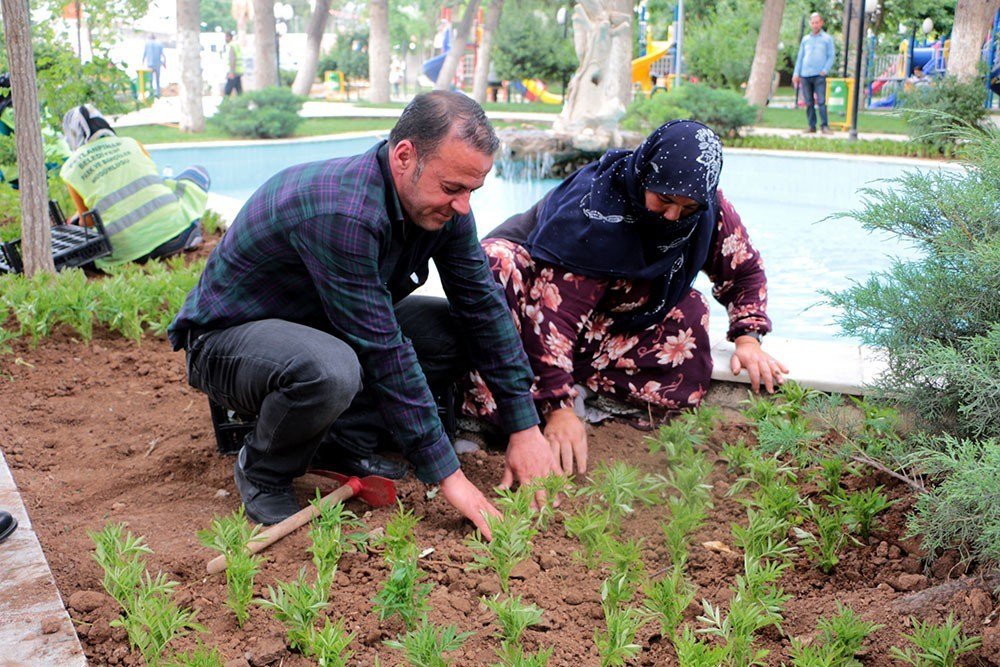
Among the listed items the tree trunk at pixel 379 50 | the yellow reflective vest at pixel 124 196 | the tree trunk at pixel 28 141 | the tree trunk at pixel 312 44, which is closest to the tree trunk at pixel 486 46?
the tree trunk at pixel 379 50

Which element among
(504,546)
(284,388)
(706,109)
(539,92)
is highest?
(539,92)

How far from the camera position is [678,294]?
3.46 metres

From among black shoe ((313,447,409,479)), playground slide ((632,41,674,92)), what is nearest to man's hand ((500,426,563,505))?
black shoe ((313,447,409,479))

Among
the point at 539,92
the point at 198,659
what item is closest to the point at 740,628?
the point at 198,659

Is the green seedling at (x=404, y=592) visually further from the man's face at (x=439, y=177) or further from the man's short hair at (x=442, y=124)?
the man's short hair at (x=442, y=124)

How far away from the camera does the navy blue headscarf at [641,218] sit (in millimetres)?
2977

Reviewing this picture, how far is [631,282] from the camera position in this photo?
3.36 metres

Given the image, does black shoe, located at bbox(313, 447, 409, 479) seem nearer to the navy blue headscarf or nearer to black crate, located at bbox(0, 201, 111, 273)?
the navy blue headscarf

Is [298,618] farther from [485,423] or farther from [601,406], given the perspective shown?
[601,406]

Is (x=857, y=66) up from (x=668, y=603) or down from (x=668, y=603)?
up

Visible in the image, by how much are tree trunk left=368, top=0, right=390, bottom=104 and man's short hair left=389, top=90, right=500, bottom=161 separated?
2480cm

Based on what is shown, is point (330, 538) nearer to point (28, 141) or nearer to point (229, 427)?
point (229, 427)

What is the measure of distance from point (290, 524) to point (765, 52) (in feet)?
60.9

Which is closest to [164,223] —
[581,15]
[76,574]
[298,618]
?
[76,574]
